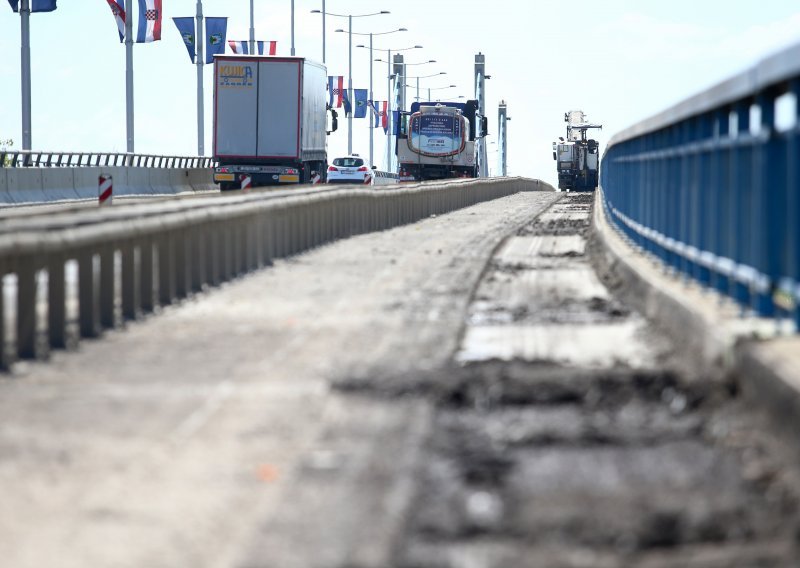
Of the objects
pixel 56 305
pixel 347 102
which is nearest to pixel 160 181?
pixel 56 305

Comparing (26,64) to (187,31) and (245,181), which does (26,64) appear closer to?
(245,181)

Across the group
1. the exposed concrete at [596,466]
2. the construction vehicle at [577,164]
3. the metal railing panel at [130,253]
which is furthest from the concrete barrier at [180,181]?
the exposed concrete at [596,466]

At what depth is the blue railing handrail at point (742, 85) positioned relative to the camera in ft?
30.7

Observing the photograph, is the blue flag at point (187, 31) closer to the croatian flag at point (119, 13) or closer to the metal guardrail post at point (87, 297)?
the croatian flag at point (119, 13)

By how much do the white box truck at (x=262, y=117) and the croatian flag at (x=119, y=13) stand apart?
11691mm

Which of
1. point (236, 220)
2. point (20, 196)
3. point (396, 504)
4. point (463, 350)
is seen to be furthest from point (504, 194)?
point (396, 504)

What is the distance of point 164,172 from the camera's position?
62219 millimetres

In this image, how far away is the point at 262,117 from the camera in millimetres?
49719

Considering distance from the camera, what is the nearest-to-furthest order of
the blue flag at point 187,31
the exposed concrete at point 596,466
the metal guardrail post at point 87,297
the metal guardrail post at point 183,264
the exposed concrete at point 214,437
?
1. the exposed concrete at point 596,466
2. the exposed concrete at point 214,437
3. the metal guardrail post at point 87,297
4. the metal guardrail post at point 183,264
5. the blue flag at point 187,31

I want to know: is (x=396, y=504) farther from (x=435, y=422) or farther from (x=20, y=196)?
(x=20, y=196)

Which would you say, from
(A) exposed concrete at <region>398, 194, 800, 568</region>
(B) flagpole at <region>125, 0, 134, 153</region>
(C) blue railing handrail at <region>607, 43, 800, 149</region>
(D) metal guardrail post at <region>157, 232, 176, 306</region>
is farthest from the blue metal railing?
(B) flagpole at <region>125, 0, 134, 153</region>

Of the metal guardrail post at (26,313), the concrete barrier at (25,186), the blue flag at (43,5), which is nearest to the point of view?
the metal guardrail post at (26,313)

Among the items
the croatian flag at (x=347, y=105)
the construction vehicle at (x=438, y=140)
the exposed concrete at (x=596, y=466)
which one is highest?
the croatian flag at (x=347, y=105)

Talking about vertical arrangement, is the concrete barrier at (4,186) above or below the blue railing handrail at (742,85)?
below
